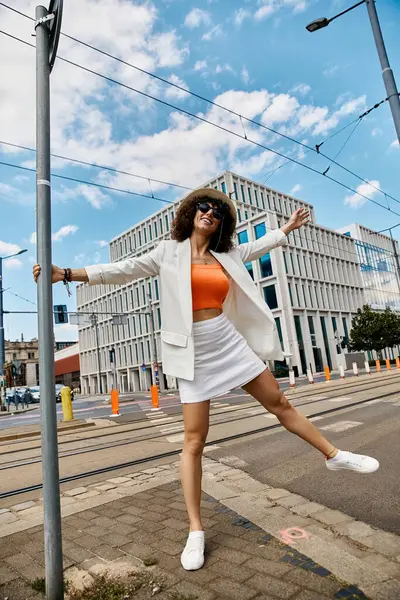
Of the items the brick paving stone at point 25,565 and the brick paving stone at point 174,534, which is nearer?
the brick paving stone at point 25,565

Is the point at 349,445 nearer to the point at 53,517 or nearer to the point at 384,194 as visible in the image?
the point at 53,517

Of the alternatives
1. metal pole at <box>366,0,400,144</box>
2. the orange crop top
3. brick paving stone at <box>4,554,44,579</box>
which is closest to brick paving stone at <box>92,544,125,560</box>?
brick paving stone at <box>4,554,44,579</box>

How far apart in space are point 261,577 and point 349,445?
3699 mm

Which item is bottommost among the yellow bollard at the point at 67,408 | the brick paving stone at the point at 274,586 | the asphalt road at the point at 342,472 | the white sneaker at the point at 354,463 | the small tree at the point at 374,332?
the asphalt road at the point at 342,472

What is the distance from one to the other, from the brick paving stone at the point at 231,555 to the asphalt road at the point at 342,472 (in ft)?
3.18

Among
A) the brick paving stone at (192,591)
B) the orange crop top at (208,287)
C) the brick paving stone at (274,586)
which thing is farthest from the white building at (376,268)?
the brick paving stone at (192,591)

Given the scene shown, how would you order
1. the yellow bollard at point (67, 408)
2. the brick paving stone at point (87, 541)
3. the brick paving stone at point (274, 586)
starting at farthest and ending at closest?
the yellow bollard at point (67, 408)
the brick paving stone at point (87, 541)
the brick paving stone at point (274, 586)

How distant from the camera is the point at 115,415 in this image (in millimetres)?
14500

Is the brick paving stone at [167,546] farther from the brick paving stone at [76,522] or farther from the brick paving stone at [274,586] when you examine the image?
the brick paving stone at [76,522]

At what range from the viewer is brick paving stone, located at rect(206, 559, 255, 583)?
2.08m

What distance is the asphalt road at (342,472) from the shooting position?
10.4 ft

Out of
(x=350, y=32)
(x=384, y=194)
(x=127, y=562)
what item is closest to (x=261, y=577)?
(x=127, y=562)

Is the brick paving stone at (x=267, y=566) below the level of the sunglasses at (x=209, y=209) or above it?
below

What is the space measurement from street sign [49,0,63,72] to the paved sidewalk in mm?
2700
